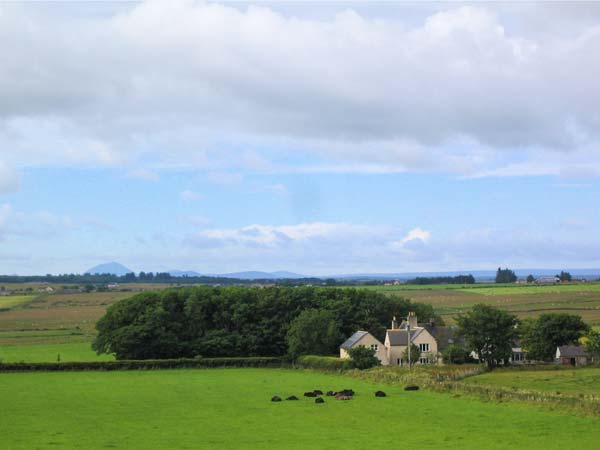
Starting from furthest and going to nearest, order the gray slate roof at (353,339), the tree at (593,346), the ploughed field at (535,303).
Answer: the ploughed field at (535,303)
the gray slate roof at (353,339)
the tree at (593,346)

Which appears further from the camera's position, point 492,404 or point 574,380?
point 574,380

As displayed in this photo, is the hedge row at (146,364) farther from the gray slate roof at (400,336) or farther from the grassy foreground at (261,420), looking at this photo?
the grassy foreground at (261,420)

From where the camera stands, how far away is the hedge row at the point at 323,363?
83425 mm

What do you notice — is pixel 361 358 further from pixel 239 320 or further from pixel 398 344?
pixel 239 320

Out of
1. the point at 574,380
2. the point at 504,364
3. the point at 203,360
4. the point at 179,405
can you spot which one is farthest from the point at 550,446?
the point at 203,360

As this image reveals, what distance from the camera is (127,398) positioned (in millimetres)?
61031

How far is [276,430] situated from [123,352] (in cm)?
5629

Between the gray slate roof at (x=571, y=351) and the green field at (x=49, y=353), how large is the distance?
178 ft

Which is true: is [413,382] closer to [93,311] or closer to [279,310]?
[279,310]

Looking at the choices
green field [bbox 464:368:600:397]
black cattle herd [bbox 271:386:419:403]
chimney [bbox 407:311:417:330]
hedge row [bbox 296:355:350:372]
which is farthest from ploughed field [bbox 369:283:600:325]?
black cattle herd [bbox 271:386:419:403]

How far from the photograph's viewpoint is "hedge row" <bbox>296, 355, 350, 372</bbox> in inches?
3284

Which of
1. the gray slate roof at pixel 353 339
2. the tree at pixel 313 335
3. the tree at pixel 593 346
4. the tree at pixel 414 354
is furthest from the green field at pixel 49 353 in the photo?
the tree at pixel 593 346

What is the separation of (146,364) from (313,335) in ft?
65.7

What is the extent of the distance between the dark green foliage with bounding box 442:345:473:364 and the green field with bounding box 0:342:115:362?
41520 millimetres
